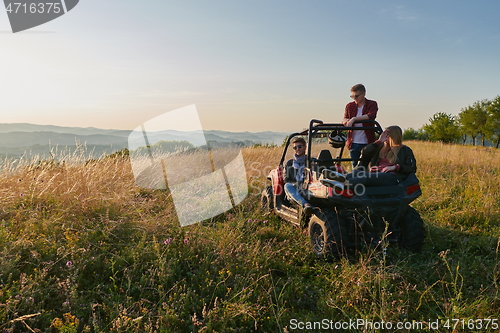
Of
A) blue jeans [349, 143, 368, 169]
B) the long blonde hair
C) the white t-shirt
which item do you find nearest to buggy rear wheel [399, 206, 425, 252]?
the long blonde hair

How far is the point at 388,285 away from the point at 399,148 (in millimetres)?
1950

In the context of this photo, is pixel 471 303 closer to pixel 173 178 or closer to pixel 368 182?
pixel 368 182

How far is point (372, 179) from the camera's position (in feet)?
13.6

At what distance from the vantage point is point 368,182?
13.6 feet

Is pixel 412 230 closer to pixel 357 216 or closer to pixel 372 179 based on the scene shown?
pixel 357 216

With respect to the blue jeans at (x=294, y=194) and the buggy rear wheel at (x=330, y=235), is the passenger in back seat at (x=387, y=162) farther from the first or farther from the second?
the blue jeans at (x=294, y=194)

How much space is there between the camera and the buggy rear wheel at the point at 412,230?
4.52m

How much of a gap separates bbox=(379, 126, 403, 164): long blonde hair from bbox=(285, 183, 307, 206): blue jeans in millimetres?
1354

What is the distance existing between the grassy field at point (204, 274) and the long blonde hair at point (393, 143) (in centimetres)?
127

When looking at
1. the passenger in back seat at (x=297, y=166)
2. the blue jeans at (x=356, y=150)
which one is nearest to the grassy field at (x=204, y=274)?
the passenger in back seat at (x=297, y=166)

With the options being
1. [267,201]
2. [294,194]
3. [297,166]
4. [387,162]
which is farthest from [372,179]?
[267,201]

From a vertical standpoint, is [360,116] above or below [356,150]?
above

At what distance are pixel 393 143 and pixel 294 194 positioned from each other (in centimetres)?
158

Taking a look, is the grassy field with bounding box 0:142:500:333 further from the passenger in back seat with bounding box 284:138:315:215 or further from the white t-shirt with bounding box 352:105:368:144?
the white t-shirt with bounding box 352:105:368:144
